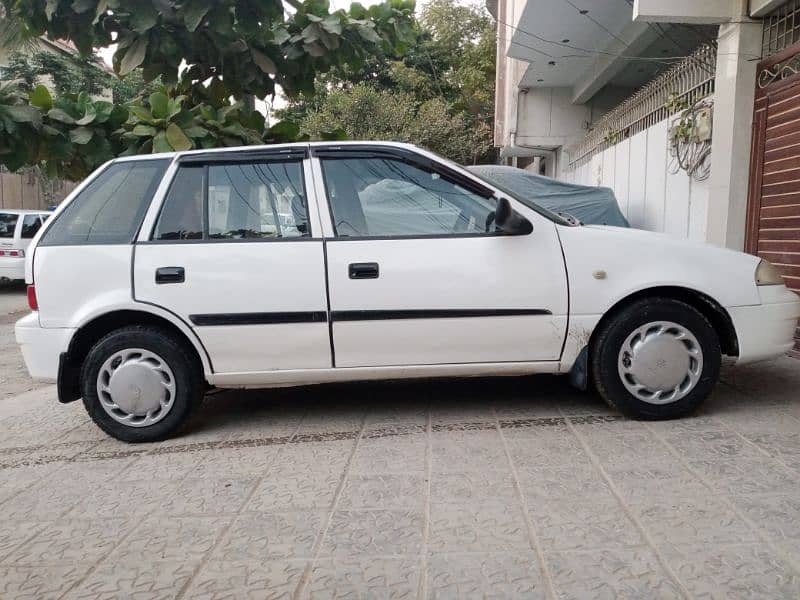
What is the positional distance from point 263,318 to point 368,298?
649 mm

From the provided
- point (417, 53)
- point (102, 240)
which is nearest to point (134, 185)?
point (102, 240)

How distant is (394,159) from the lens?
405 centimetres

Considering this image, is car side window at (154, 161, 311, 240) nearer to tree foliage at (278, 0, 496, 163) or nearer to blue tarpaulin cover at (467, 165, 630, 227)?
blue tarpaulin cover at (467, 165, 630, 227)

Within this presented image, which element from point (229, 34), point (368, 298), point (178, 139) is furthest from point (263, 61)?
point (368, 298)

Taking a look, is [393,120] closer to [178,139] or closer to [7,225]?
[7,225]

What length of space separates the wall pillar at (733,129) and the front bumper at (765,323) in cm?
282

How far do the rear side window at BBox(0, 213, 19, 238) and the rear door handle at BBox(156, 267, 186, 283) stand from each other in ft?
43.7

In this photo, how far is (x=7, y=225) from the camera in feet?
48.5

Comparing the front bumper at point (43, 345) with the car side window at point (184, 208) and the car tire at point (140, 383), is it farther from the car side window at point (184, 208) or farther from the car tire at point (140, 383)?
the car side window at point (184, 208)

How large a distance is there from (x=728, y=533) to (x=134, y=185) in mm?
3756

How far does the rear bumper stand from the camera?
1463 centimetres

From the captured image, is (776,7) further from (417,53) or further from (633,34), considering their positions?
(417,53)

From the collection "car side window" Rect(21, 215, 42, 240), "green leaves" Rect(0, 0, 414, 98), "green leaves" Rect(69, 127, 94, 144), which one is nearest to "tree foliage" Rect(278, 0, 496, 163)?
"car side window" Rect(21, 215, 42, 240)

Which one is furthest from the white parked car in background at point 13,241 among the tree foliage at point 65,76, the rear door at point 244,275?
the rear door at point 244,275
